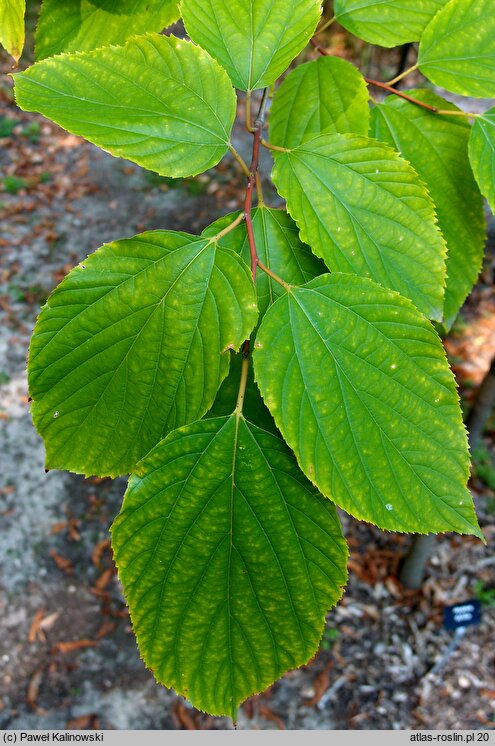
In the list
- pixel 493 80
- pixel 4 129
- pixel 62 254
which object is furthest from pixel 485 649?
pixel 4 129

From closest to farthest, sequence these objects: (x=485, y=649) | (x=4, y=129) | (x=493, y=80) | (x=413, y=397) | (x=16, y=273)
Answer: (x=413, y=397) → (x=493, y=80) → (x=485, y=649) → (x=16, y=273) → (x=4, y=129)

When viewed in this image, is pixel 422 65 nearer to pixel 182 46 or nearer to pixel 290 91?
pixel 290 91

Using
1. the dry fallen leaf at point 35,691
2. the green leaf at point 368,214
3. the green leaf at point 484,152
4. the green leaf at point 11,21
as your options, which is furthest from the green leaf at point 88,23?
the dry fallen leaf at point 35,691

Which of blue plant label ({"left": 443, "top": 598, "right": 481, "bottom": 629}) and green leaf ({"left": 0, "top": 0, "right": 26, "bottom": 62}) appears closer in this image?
green leaf ({"left": 0, "top": 0, "right": 26, "bottom": 62})

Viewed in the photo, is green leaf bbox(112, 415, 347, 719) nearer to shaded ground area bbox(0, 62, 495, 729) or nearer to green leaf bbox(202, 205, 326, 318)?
green leaf bbox(202, 205, 326, 318)

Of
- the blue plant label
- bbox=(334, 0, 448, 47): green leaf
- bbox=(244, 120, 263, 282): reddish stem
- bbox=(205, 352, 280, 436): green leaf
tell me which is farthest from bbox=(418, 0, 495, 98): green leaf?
the blue plant label

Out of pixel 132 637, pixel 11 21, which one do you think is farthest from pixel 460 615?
pixel 11 21
